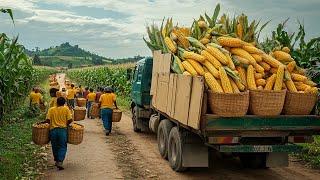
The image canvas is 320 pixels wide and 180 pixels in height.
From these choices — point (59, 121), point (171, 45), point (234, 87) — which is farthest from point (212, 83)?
point (59, 121)

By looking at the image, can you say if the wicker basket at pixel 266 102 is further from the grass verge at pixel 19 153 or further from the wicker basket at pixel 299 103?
the grass verge at pixel 19 153

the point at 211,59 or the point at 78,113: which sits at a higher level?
the point at 211,59

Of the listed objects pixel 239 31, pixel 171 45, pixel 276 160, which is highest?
pixel 239 31

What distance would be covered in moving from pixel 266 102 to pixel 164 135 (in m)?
3.32

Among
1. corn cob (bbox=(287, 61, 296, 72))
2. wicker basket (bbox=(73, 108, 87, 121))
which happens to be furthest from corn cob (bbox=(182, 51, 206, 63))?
wicker basket (bbox=(73, 108, 87, 121))

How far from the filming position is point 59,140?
10.3 m

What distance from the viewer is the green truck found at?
861 centimetres

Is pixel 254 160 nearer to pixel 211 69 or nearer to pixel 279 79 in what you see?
pixel 279 79

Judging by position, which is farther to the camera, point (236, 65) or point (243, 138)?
point (236, 65)

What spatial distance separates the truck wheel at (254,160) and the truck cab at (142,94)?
4.83 m

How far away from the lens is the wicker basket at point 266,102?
28.7ft

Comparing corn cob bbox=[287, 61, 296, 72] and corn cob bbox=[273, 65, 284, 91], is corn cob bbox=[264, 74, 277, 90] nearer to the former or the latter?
corn cob bbox=[273, 65, 284, 91]

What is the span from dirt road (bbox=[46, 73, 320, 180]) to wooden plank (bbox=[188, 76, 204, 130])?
5.59 ft

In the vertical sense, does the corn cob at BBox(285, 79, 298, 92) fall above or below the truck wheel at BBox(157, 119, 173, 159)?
above
